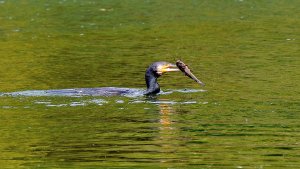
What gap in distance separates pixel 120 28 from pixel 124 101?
15.8 metres

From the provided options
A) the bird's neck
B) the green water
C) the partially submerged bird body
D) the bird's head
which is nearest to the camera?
the green water

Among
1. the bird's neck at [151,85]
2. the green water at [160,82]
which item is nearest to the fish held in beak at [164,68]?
the bird's neck at [151,85]

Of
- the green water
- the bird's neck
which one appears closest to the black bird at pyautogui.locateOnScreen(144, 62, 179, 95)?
the bird's neck

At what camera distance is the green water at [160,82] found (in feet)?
45.4

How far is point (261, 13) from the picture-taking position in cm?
3778

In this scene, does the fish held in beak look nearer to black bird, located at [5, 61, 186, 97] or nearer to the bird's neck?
black bird, located at [5, 61, 186, 97]

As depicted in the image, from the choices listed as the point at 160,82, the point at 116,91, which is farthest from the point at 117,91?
the point at 160,82

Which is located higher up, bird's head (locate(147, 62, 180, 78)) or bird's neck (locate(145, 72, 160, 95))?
bird's head (locate(147, 62, 180, 78))

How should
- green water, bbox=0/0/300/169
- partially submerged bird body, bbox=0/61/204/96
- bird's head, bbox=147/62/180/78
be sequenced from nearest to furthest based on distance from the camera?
green water, bbox=0/0/300/169 → partially submerged bird body, bbox=0/61/204/96 → bird's head, bbox=147/62/180/78

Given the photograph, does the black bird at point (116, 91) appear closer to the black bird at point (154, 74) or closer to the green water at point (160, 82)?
the black bird at point (154, 74)

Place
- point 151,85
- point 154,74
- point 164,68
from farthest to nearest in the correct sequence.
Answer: point 164,68 → point 154,74 → point 151,85

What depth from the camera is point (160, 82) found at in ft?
75.1

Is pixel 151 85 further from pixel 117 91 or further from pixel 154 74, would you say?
pixel 117 91

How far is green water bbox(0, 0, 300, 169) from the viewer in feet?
45.4
